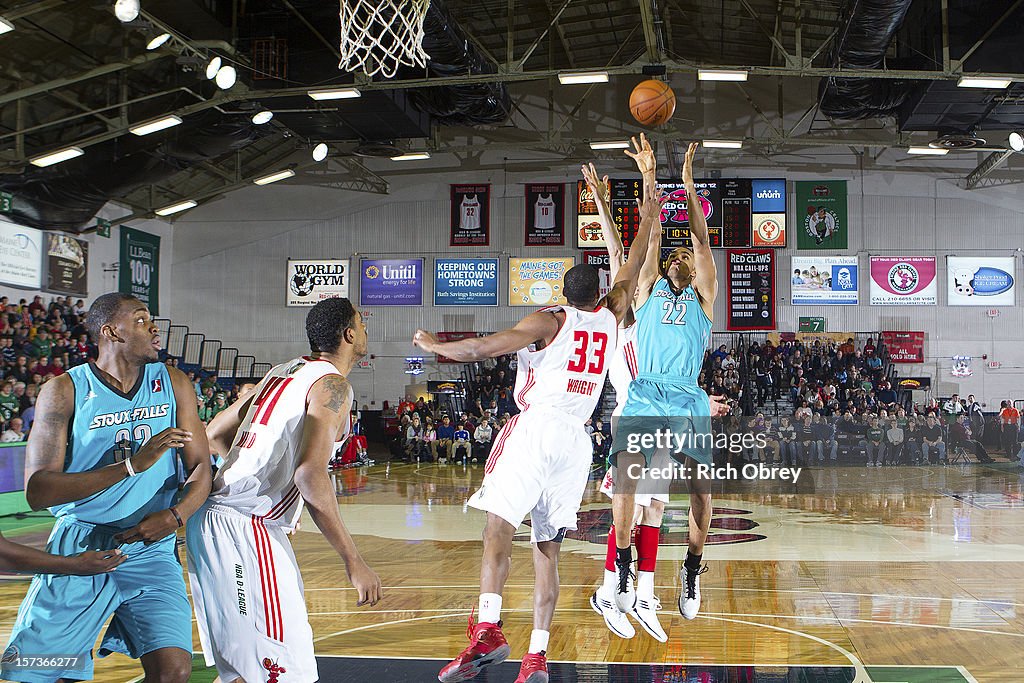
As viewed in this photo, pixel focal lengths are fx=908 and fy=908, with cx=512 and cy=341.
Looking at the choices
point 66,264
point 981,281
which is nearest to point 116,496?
point 66,264

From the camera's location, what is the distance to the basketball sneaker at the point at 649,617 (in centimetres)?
561

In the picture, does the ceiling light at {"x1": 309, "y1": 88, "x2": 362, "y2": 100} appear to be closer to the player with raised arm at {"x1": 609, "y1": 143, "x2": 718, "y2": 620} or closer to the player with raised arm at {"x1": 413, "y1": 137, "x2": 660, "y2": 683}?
the player with raised arm at {"x1": 609, "y1": 143, "x2": 718, "y2": 620}

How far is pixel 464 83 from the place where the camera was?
55.0 ft

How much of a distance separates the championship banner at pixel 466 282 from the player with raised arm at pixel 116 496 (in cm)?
2196

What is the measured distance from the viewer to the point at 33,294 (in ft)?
70.3

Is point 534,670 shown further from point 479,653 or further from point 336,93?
point 336,93

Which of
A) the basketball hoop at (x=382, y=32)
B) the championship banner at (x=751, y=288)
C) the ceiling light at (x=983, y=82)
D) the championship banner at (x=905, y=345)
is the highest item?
the ceiling light at (x=983, y=82)

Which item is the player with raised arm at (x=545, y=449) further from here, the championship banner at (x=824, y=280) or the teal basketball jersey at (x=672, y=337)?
the championship banner at (x=824, y=280)

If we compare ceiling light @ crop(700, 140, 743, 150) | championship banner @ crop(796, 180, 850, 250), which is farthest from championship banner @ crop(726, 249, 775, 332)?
ceiling light @ crop(700, 140, 743, 150)

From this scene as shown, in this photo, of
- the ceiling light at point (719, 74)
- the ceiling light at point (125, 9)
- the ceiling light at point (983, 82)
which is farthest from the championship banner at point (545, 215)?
the ceiling light at point (125, 9)

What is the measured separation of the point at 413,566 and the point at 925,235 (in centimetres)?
2094

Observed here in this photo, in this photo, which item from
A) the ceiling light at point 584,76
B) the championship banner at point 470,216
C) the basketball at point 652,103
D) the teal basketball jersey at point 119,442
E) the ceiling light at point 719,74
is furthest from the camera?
the championship banner at point 470,216

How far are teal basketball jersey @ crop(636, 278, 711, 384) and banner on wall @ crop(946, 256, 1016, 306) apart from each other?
20.9 meters

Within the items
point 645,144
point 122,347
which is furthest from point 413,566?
point 122,347
